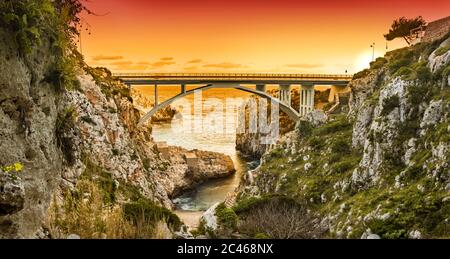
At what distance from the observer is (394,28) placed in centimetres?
3366

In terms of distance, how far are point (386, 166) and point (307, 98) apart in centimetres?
2285

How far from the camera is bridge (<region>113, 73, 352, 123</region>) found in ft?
111

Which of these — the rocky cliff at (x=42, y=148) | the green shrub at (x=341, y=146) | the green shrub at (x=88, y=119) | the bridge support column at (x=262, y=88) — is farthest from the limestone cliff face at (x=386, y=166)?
the bridge support column at (x=262, y=88)

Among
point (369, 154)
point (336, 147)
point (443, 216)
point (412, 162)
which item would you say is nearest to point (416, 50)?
point (336, 147)

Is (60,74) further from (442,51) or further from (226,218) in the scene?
(442,51)

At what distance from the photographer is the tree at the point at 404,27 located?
3253cm

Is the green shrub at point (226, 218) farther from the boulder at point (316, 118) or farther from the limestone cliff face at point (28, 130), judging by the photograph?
the boulder at point (316, 118)

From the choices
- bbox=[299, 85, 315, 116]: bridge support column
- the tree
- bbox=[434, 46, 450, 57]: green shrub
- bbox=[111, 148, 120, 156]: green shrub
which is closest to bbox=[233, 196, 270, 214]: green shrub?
bbox=[111, 148, 120, 156]: green shrub

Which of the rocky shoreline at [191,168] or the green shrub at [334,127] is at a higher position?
the green shrub at [334,127]

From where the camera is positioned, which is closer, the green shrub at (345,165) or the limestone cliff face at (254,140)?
the green shrub at (345,165)

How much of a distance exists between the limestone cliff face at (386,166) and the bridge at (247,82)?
424 inches

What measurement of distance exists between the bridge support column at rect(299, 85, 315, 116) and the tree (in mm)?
8229

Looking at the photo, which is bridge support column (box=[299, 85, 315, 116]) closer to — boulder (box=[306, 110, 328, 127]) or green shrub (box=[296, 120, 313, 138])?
boulder (box=[306, 110, 328, 127])
